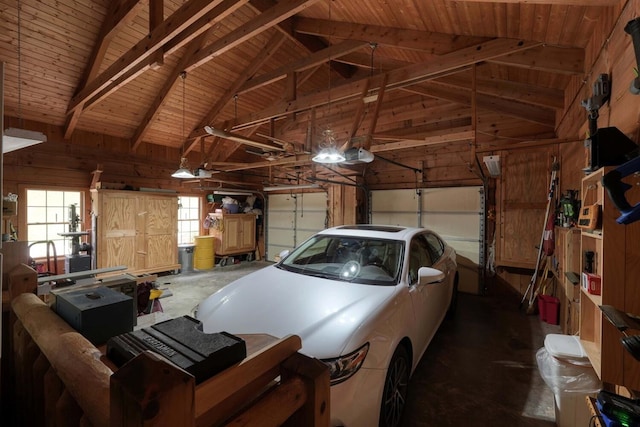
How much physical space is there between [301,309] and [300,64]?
412cm

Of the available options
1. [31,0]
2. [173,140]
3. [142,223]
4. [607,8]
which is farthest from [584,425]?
[173,140]

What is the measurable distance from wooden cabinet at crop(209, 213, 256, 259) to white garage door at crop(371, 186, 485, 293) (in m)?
4.44

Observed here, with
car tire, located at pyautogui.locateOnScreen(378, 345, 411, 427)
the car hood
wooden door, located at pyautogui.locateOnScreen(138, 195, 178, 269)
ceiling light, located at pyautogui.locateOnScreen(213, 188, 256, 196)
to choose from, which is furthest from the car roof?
ceiling light, located at pyautogui.locateOnScreen(213, 188, 256, 196)

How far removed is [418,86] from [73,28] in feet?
17.6

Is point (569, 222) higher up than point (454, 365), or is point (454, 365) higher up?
point (569, 222)

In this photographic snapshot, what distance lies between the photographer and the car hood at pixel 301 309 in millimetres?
1645

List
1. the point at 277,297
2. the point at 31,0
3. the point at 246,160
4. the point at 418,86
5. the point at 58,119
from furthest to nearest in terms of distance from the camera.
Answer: the point at 246,160, the point at 58,119, the point at 418,86, the point at 31,0, the point at 277,297

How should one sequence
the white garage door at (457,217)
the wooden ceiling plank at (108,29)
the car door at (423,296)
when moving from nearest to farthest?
the car door at (423,296) < the wooden ceiling plank at (108,29) < the white garage door at (457,217)

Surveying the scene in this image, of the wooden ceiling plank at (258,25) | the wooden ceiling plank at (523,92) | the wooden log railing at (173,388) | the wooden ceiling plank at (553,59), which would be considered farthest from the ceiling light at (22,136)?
the wooden ceiling plank at (523,92)

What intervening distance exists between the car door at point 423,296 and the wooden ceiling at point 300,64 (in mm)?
1518

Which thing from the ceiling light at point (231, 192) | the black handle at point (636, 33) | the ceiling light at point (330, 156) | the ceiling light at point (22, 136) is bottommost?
the ceiling light at point (22, 136)

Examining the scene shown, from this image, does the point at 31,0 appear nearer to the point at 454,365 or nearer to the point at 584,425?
the point at 454,365

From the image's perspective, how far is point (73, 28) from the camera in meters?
4.03

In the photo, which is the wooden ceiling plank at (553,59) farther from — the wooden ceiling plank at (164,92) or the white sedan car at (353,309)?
the wooden ceiling plank at (164,92)
